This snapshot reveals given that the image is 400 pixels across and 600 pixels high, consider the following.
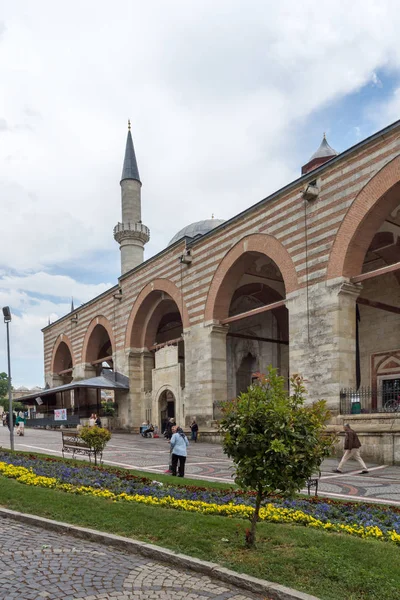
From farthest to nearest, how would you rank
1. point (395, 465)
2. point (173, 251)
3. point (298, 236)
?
point (173, 251), point (298, 236), point (395, 465)

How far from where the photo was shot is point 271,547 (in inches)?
217

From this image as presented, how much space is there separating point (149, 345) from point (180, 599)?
2621 cm

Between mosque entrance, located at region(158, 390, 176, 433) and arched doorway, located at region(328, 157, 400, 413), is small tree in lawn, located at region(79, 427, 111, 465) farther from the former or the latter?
mosque entrance, located at region(158, 390, 176, 433)

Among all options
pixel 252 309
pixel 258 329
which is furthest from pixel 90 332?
pixel 252 309

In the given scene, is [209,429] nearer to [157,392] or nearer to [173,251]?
[157,392]

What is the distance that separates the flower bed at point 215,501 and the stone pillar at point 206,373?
11.9 metres

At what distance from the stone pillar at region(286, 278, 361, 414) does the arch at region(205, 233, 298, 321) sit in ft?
4.83

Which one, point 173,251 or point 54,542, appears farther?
point 173,251

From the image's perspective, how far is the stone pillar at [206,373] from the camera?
22906 millimetres

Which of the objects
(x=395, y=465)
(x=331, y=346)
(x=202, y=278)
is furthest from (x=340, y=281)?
(x=202, y=278)

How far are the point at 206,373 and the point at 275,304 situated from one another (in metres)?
4.98

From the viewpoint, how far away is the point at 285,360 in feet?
91.8

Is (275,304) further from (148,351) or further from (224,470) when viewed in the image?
(148,351)

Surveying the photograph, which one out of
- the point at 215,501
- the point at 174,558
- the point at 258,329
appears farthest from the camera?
the point at 258,329
